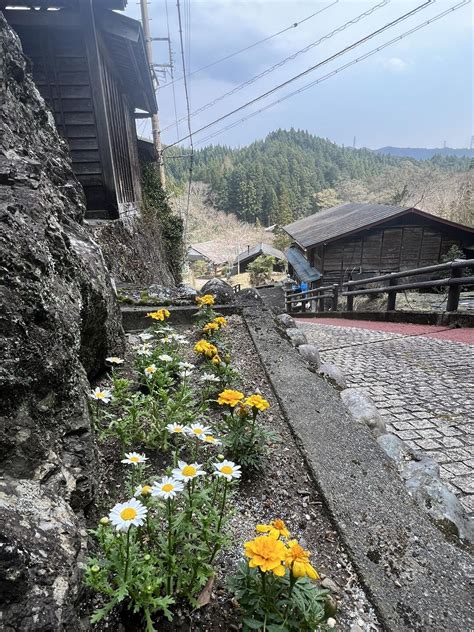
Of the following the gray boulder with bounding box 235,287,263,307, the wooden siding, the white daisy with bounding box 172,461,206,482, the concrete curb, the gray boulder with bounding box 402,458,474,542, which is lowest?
the gray boulder with bounding box 402,458,474,542

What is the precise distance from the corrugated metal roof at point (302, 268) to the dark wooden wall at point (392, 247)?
1.39 meters

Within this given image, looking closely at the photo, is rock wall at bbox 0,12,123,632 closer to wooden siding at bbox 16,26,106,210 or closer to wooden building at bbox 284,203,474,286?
wooden siding at bbox 16,26,106,210

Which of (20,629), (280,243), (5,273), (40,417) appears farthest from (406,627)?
(280,243)

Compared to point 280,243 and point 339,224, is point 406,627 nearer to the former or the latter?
point 339,224

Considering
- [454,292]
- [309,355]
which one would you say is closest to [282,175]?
[454,292]

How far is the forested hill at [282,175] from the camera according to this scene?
74.9 meters

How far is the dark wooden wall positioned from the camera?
61.2 feet

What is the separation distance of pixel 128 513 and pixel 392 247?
2020 cm

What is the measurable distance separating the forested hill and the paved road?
61016 mm

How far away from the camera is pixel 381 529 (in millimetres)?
1717

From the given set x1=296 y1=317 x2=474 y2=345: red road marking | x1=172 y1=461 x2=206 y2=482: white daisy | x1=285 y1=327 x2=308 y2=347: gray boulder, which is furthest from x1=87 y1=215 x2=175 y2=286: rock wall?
x1=296 y1=317 x2=474 y2=345: red road marking

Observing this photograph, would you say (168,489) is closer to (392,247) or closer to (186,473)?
(186,473)

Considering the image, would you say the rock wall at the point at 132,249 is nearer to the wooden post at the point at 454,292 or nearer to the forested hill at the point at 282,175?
the wooden post at the point at 454,292

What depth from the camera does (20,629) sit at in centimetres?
87
